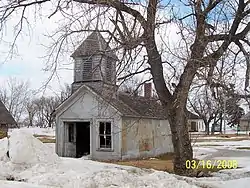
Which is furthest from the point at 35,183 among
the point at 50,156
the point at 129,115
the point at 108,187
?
the point at 129,115

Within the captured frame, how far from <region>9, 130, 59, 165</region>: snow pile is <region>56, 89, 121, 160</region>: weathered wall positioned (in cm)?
1032

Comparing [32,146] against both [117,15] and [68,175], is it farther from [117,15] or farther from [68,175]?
[117,15]

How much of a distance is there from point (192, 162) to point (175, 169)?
1.79ft

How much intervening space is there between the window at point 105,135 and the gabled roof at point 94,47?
9.81 m

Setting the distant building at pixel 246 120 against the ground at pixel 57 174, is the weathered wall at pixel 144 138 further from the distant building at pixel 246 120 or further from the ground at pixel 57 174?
the ground at pixel 57 174

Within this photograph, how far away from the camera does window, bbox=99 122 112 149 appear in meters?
21.3

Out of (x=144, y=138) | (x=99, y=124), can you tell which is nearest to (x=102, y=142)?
(x=99, y=124)

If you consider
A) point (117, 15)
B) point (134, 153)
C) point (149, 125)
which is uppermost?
point (117, 15)

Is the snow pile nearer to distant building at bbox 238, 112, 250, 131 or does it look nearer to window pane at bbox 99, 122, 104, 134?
window pane at bbox 99, 122, 104, 134

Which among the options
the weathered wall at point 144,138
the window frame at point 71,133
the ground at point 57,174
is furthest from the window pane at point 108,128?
the ground at point 57,174

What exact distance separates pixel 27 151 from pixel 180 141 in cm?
443

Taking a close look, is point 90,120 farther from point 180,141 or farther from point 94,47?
point 180,141

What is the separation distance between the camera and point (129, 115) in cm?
2112

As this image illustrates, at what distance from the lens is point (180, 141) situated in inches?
437
